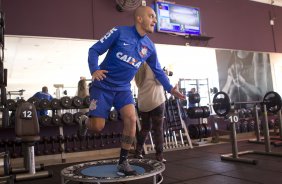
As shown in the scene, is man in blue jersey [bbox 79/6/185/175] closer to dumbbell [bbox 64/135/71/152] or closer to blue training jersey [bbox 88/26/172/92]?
blue training jersey [bbox 88/26/172/92]

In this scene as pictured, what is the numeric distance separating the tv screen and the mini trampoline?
12.0 ft

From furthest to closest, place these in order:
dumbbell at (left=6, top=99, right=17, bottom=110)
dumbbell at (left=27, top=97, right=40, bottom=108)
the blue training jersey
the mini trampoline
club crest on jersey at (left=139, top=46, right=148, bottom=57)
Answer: dumbbell at (left=27, top=97, right=40, bottom=108) < dumbbell at (left=6, top=99, right=17, bottom=110) < club crest on jersey at (left=139, top=46, right=148, bottom=57) < the blue training jersey < the mini trampoline

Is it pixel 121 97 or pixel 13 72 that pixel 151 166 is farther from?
pixel 13 72

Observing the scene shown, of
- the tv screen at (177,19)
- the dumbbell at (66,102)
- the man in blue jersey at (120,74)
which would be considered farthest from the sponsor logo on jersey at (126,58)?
the tv screen at (177,19)

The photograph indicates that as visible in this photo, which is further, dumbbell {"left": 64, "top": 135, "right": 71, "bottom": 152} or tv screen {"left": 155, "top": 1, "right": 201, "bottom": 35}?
tv screen {"left": 155, "top": 1, "right": 201, "bottom": 35}

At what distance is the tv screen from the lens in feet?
18.6

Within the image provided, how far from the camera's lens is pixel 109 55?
238 centimetres

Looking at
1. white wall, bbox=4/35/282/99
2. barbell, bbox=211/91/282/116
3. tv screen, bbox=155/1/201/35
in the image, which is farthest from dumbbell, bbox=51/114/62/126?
tv screen, bbox=155/1/201/35

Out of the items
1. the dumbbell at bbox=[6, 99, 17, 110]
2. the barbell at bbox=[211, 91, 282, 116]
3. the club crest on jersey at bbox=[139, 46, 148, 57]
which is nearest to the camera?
the club crest on jersey at bbox=[139, 46, 148, 57]

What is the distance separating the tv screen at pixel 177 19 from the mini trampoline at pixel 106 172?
367cm

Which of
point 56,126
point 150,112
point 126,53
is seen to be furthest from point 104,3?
point 126,53

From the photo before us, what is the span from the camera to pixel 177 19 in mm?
5824

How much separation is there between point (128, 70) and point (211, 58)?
462 cm

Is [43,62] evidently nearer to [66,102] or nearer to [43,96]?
[43,96]
